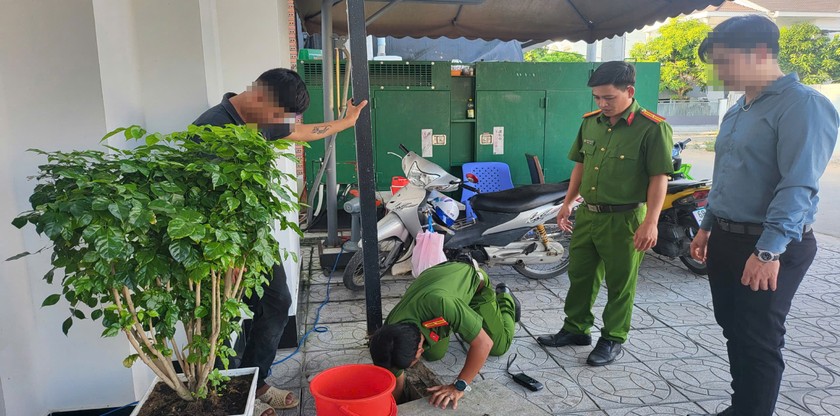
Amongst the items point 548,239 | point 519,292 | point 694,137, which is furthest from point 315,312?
point 694,137

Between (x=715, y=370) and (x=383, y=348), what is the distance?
6.64 feet

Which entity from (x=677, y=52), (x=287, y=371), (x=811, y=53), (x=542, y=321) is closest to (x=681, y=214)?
(x=542, y=321)

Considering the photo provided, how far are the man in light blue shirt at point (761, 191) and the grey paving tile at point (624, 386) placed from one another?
479mm

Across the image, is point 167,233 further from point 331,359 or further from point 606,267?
point 606,267

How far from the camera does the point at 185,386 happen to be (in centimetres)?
183

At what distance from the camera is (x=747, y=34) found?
6.56 ft

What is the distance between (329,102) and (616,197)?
9.80 ft

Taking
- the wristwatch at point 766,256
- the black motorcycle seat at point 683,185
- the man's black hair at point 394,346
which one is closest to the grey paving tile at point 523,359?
the man's black hair at point 394,346

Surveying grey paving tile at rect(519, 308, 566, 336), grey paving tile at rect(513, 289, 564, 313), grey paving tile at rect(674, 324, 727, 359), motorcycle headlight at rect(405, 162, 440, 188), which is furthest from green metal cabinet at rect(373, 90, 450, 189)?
grey paving tile at rect(674, 324, 727, 359)

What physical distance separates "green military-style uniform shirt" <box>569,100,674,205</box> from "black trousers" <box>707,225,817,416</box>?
0.62 meters

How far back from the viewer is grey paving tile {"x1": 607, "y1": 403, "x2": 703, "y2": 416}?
256cm

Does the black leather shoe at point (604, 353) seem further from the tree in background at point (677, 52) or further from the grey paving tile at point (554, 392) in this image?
the tree in background at point (677, 52)

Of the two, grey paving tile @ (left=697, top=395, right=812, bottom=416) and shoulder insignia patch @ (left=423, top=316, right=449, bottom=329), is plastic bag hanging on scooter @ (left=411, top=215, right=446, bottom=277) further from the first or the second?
grey paving tile @ (left=697, top=395, right=812, bottom=416)

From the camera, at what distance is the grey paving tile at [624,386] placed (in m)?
2.67
